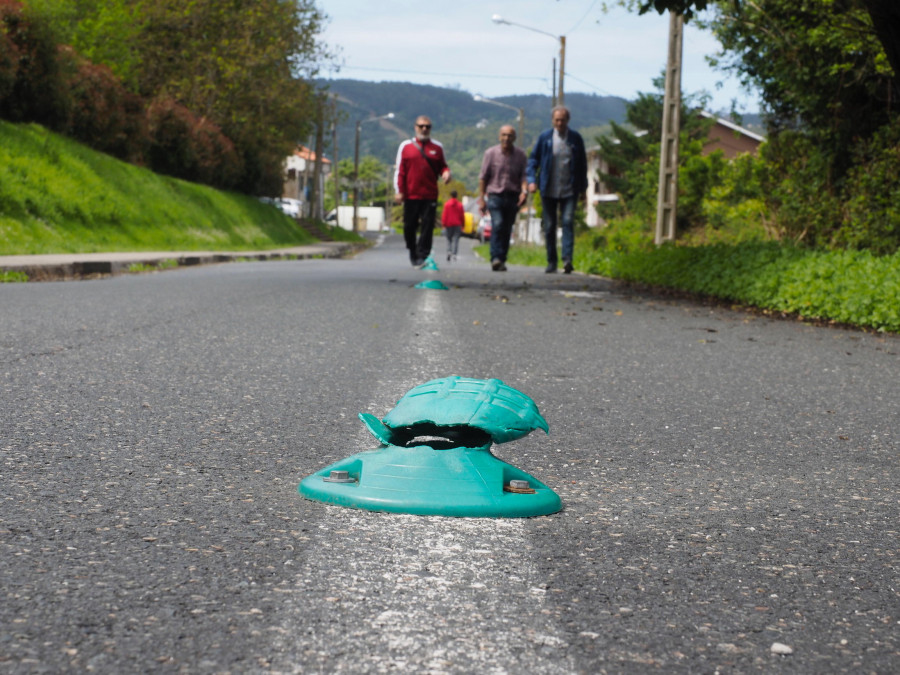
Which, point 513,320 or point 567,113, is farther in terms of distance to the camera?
point 567,113

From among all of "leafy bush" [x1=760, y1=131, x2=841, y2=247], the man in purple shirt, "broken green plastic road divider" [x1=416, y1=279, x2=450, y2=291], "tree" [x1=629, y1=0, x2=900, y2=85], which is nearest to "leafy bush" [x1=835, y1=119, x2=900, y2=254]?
"leafy bush" [x1=760, y1=131, x2=841, y2=247]

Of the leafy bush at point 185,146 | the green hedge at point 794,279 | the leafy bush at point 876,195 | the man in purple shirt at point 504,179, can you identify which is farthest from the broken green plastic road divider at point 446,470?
the leafy bush at point 185,146

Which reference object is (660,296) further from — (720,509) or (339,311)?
(720,509)

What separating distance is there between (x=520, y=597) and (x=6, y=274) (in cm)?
1115

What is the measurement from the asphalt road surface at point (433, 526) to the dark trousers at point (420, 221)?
21.9 ft

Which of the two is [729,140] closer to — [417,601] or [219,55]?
[219,55]

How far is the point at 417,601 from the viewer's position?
2012mm

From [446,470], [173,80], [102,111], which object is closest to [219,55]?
[173,80]

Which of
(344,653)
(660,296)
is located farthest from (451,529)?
(660,296)

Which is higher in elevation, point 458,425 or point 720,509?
point 458,425

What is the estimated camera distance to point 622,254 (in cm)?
1644

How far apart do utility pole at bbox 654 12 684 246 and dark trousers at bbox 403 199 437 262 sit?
524cm

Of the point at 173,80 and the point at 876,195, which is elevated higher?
the point at 173,80

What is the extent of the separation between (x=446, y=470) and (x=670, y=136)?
1489cm
